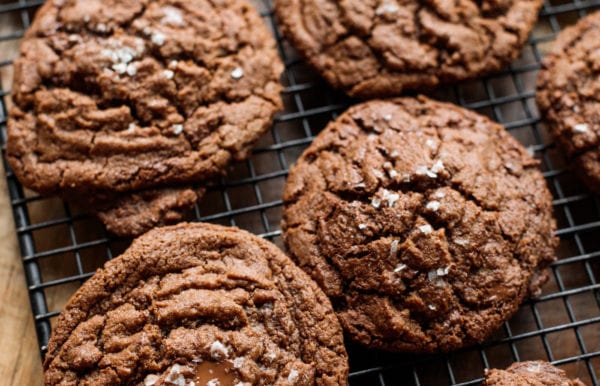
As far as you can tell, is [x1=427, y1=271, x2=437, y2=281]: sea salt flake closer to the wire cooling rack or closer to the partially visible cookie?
the wire cooling rack

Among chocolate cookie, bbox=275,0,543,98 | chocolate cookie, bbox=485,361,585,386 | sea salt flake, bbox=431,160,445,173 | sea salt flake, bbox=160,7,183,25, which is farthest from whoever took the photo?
chocolate cookie, bbox=275,0,543,98

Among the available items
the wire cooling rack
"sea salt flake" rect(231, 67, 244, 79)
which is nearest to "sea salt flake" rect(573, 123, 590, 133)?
the wire cooling rack

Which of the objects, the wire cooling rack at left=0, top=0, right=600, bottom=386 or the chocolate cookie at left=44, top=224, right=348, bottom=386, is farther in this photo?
the wire cooling rack at left=0, top=0, right=600, bottom=386

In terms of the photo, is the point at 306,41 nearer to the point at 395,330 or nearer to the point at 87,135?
the point at 87,135

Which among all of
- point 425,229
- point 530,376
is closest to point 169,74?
point 425,229

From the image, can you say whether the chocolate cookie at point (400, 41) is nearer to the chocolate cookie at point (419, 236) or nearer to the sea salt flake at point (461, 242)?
the chocolate cookie at point (419, 236)

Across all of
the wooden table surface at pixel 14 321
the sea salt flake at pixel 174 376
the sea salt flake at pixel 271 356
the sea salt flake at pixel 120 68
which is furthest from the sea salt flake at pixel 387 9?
the wooden table surface at pixel 14 321
